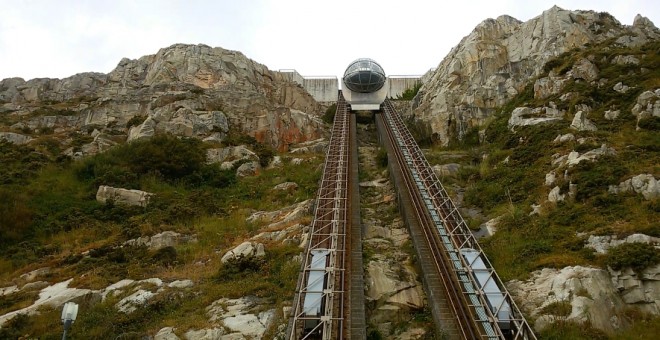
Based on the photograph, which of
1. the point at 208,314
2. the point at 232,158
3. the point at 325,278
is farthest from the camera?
the point at 232,158

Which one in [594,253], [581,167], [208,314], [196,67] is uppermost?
[196,67]

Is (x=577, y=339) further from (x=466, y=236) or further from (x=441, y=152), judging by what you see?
(x=441, y=152)

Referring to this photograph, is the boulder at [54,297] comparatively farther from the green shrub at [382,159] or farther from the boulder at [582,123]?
the boulder at [582,123]

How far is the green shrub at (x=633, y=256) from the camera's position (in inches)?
462

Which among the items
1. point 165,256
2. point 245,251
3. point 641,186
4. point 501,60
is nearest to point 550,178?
point 641,186

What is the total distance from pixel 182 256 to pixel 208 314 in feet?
17.0

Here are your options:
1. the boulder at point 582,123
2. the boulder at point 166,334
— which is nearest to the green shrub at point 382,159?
the boulder at point 582,123

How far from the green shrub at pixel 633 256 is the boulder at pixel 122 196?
19.7 meters

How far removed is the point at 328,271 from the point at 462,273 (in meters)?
4.12

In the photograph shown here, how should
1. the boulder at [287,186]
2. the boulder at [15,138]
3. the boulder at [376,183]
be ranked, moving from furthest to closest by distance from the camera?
1. the boulder at [15,138]
2. the boulder at [287,186]
3. the boulder at [376,183]

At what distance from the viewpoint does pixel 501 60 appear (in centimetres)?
3878

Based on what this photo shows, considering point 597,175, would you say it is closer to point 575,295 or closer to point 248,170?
point 575,295

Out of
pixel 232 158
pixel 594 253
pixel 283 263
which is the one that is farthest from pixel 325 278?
pixel 232 158

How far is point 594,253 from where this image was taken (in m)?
13.2
